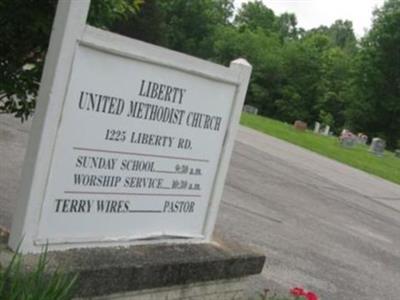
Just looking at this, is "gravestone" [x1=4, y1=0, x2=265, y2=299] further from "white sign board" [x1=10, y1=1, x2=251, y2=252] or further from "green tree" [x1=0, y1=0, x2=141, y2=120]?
"green tree" [x1=0, y1=0, x2=141, y2=120]

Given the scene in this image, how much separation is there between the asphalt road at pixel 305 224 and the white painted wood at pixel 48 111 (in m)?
2.46

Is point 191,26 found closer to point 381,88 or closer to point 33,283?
point 381,88

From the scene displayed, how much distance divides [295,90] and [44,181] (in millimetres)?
74266

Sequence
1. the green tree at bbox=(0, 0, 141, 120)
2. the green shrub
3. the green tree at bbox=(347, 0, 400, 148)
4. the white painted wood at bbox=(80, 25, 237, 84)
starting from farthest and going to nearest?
the green tree at bbox=(347, 0, 400, 148), the green tree at bbox=(0, 0, 141, 120), the white painted wood at bbox=(80, 25, 237, 84), the green shrub

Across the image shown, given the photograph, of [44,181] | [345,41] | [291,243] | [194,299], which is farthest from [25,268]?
[345,41]

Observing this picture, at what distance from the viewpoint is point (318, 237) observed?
1023cm

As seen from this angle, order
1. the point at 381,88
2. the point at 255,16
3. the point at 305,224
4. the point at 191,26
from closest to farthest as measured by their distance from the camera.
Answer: the point at 305,224
the point at 381,88
the point at 191,26
the point at 255,16

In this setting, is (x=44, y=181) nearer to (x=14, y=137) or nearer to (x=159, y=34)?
(x=14, y=137)

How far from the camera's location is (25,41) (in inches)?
173

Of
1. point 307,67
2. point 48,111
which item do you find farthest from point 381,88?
point 48,111

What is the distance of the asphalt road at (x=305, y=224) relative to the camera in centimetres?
778

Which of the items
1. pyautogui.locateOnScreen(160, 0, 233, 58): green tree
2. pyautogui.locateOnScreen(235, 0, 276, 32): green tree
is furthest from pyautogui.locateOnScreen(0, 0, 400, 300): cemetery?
pyautogui.locateOnScreen(235, 0, 276, 32): green tree

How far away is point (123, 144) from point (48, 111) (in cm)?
Result: 60

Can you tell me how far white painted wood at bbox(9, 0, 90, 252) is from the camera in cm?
373
